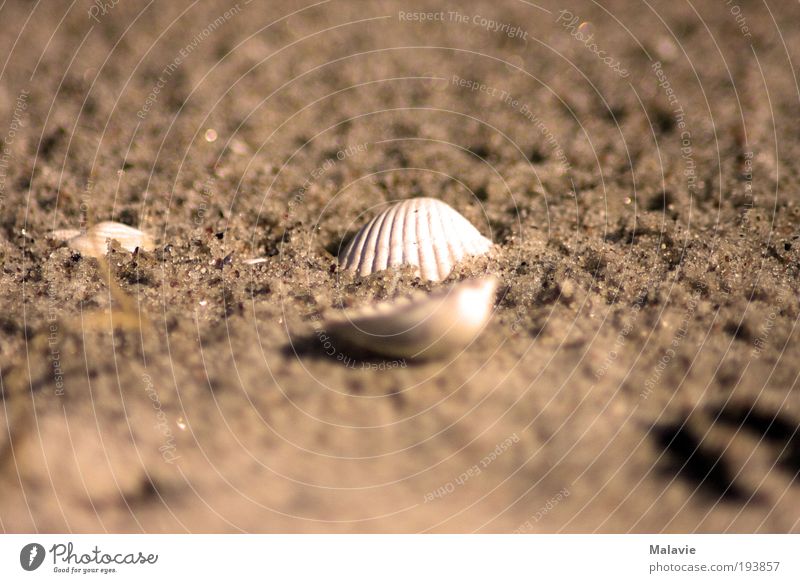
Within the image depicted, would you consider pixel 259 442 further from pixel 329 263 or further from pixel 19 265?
pixel 19 265

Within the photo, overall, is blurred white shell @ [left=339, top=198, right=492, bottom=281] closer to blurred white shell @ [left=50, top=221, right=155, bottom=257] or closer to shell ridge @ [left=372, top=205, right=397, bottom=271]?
shell ridge @ [left=372, top=205, right=397, bottom=271]

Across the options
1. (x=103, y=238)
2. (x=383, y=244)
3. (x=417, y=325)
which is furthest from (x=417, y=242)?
(x=103, y=238)

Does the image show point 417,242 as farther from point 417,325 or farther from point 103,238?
point 103,238

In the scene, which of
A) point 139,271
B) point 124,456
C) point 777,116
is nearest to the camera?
point 124,456

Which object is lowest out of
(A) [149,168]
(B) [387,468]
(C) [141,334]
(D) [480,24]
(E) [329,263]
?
(B) [387,468]

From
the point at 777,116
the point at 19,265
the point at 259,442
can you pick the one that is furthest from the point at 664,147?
the point at 19,265
